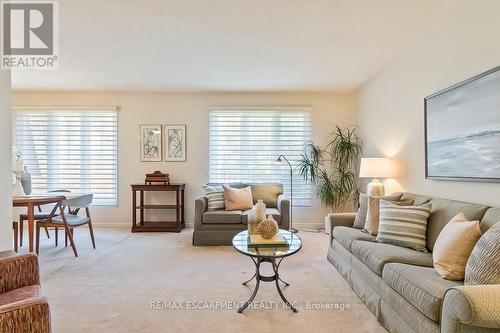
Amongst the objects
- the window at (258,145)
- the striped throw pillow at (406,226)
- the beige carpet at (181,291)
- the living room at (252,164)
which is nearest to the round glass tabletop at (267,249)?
the living room at (252,164)

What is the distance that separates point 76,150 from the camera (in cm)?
552

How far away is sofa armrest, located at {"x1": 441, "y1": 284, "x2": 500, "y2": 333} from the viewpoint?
133 cm

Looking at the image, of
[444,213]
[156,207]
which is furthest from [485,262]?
[156,207]

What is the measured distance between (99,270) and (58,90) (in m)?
3.80

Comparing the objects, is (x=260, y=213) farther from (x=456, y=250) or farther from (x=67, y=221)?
(x=67, y=221)

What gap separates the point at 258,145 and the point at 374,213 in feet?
9.23

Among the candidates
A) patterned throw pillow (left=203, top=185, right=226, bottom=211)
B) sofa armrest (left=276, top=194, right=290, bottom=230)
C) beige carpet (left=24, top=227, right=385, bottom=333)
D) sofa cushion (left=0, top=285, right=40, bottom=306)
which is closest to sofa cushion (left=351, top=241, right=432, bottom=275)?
beige carpet (left=24, top=227, right=385, bottom=333)

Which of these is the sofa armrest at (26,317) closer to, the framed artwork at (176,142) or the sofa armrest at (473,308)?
the sofa armrest at (473,308)

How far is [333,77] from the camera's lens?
4.60m

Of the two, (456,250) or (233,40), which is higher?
(233,40)

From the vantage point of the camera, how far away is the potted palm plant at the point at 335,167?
5219 millimetres

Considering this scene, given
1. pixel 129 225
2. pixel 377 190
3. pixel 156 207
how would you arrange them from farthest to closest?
1. pixel 129 225
2. pixel 156 207
3. pixel 377 190

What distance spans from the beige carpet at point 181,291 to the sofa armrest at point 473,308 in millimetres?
780

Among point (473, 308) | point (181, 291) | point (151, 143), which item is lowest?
point (181, 291)
